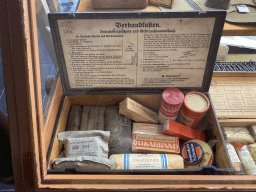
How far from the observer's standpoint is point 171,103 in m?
0.83

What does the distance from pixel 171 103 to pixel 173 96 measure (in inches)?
1.6

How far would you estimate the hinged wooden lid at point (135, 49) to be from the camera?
2.43 ft

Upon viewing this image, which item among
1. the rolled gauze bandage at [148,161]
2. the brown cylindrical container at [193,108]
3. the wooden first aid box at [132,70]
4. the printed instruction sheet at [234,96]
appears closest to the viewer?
the wooden first aid box at [132,70]

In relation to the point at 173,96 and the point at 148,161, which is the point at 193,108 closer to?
the point at 173,96

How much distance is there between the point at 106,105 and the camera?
40.8 inches

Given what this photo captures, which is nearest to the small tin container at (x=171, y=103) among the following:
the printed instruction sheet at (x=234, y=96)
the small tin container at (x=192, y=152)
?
the small tin container at (x=192, y=152)

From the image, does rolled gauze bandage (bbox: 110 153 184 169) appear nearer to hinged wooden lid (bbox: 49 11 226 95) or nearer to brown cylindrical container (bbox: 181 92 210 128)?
brown cylindrical container (bbox: 181 92 210 128)

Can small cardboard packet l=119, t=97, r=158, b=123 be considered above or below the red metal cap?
below

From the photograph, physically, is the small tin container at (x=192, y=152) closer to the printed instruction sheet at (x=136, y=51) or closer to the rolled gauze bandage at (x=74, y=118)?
the printed instruction sheet at (x=136, y=51)

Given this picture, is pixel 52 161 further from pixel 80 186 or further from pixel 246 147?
pixel 246 147

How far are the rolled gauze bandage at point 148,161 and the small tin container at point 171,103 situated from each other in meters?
0.18

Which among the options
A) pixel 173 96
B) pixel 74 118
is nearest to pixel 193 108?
pixel 173 96

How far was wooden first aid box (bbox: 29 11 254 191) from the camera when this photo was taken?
24.2 inches

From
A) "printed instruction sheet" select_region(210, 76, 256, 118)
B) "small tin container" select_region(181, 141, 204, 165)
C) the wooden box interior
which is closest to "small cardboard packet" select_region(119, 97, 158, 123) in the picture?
the wooden box interior
